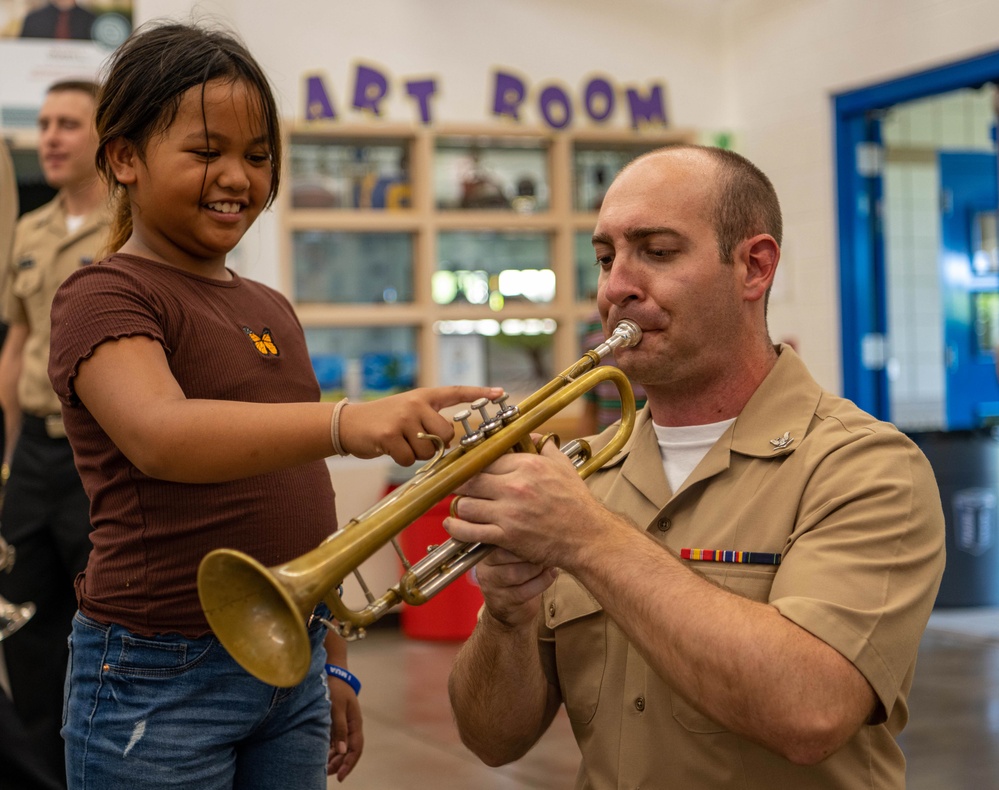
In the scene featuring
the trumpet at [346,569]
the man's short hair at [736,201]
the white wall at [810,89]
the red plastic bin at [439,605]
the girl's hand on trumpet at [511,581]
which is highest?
the white wall at [810,89]

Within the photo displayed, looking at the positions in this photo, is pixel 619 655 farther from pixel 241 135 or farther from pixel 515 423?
pixel 241 135

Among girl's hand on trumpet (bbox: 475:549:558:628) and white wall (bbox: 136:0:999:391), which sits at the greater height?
white wall (bbox: 136:0:999:391)

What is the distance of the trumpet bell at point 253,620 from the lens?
113 centimetres

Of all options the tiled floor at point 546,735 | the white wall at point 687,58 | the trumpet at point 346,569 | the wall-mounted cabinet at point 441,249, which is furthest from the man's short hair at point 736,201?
the wall-mounted cabinet at point 441,249

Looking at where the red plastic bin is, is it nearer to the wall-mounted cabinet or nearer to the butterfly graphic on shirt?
the wall-mounted cabinet

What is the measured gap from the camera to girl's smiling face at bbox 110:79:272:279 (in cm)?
136

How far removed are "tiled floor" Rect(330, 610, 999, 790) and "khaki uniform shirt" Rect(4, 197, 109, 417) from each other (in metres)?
1.51

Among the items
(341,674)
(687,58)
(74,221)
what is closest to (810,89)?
(687,58)

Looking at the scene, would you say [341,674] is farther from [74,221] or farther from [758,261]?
[74,221]

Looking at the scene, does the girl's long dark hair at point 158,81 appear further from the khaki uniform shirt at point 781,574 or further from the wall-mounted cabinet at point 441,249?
the wall-mounted cabinet at point 441,249

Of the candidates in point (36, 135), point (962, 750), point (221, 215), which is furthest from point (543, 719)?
point (36, 135)

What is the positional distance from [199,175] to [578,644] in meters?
0.83

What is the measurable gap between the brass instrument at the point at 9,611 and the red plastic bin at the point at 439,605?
2.42m

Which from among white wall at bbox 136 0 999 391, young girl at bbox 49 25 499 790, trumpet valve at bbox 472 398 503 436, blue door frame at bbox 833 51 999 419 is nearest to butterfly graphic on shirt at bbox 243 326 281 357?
young girl at bbox 49 25 499 790
